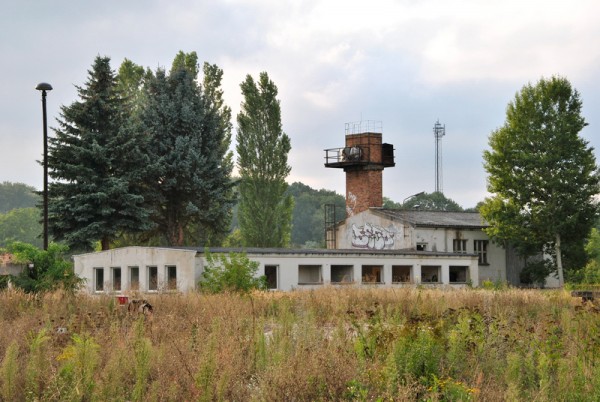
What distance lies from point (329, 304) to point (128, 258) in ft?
62.9

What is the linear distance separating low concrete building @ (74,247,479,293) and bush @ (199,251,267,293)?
78 centimetres

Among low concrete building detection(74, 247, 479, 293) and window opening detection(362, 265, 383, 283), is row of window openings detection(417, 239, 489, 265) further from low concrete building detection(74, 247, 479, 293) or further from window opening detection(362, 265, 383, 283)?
window opening detection(362, 265, 383, 283)

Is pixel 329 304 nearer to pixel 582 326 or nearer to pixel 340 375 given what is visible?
pixel 582 326

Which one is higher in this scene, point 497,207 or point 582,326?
point 497,207

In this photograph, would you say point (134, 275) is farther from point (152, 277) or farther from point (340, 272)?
point (340, 272)

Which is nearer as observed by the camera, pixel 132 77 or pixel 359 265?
pixel 359 265

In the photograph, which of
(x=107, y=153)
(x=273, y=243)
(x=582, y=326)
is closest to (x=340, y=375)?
(x=582, y=326)

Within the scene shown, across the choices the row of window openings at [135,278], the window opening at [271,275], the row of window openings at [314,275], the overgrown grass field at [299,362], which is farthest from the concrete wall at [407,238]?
the overgrown grass field at [299,362]

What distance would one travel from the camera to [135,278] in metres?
38.1

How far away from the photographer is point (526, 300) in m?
22.7

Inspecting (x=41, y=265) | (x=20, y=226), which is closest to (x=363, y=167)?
(x=41, y=265)

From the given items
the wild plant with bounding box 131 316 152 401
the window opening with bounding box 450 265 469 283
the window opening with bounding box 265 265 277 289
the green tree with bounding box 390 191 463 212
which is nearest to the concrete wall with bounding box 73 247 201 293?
the window opening with bounding box 265 265 277 289

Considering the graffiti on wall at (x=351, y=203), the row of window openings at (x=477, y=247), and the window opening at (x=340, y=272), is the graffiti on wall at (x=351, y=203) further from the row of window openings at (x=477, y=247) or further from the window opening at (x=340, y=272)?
the window opening at (x=340, y=272)

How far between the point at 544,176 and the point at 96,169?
2537 centimetres
